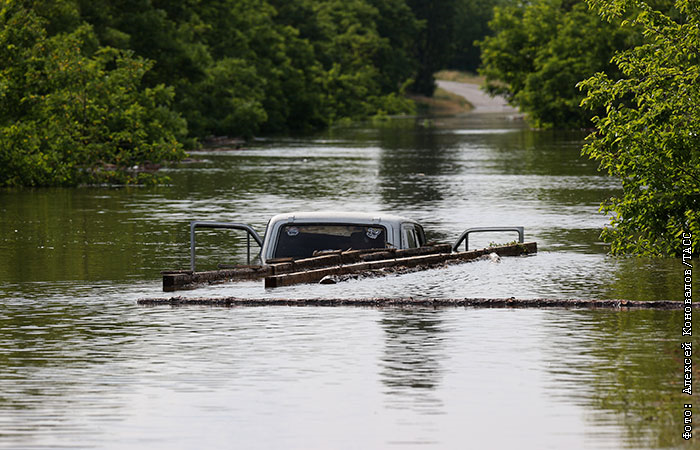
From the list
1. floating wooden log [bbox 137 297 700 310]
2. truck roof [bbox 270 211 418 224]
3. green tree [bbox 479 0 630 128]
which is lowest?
floating wooden log [bbox 137 297 700 310]

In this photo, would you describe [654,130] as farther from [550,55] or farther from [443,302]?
[550,55]

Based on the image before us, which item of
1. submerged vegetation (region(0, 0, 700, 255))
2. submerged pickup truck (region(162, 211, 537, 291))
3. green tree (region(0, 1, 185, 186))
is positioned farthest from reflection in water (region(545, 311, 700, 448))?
green tree (region(0, 1, 185, 186))

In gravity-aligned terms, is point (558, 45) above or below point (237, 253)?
above

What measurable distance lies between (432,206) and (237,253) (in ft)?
41.9

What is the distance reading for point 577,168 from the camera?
58219mm

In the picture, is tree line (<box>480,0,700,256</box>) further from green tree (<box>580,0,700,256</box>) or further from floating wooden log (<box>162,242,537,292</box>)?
floating wooden log (<box>162,242,537,292</box>)

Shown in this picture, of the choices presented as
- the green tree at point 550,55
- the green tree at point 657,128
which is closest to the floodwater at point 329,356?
the green tree at point 657,128

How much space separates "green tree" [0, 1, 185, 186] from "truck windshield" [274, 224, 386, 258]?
80.8 feet

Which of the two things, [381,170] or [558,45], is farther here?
[558,45]

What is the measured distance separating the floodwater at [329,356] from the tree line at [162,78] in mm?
15506

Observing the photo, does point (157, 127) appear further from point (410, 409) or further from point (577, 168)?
point (410, 409)

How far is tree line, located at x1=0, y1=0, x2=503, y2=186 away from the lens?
4644 cm

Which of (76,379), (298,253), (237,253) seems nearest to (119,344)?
(76,379)

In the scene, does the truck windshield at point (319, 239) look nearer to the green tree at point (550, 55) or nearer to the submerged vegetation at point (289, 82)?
the submerged vegetation at point (289, 82)
